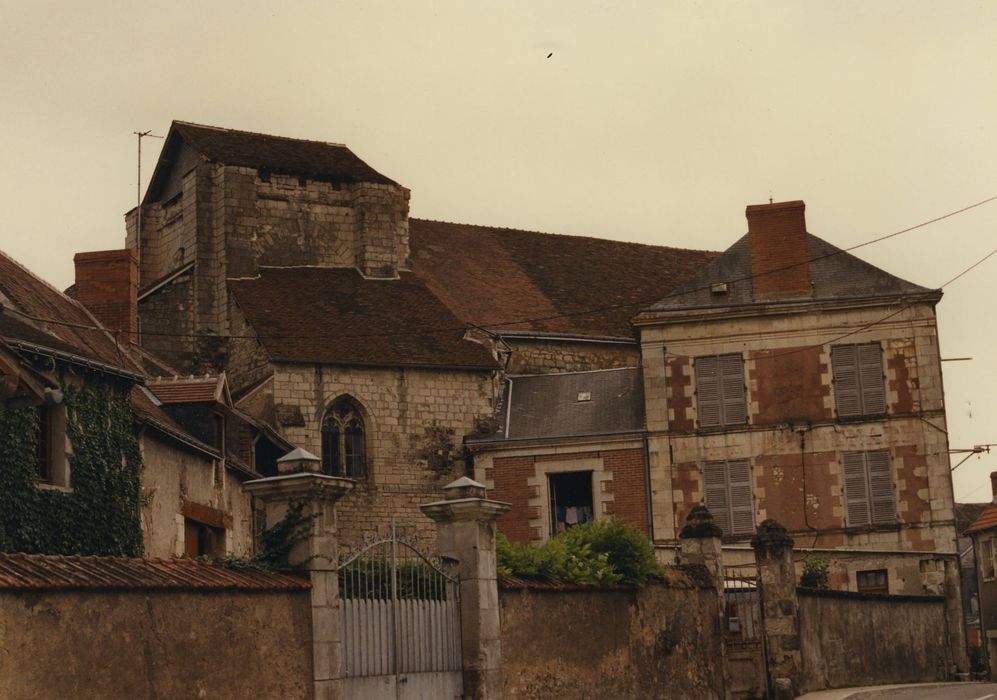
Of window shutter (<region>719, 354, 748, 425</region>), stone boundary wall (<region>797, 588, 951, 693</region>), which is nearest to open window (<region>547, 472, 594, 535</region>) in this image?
window shutter (<region>719, 354, 748, 425</region>)

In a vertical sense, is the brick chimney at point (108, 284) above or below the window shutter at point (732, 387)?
above

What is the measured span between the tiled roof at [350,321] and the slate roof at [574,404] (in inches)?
46.4

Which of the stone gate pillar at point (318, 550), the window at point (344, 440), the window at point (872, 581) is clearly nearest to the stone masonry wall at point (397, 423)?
the window at point (344, 440)

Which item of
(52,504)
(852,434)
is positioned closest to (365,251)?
(852,434)

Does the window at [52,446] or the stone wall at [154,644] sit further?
the window at [52,446]

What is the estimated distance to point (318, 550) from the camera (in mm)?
14297

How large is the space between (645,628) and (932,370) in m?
14.3

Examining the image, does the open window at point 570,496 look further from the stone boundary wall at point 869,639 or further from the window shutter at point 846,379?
the stone boundary wall at point 869,639

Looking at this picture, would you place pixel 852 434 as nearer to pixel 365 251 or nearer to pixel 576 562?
pixel 365 251

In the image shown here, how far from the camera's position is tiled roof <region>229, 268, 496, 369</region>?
108ft

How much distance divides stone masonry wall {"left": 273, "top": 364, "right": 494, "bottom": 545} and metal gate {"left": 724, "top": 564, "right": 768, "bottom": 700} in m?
11.6

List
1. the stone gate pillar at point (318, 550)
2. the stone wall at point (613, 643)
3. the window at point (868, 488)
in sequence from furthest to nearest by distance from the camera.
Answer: the window at point (868, 488) → the stone wall at point (613, 643) → the stone gate pillar at point (318, 550)

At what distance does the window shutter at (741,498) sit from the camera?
31.4 metres

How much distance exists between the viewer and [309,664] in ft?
46.1
